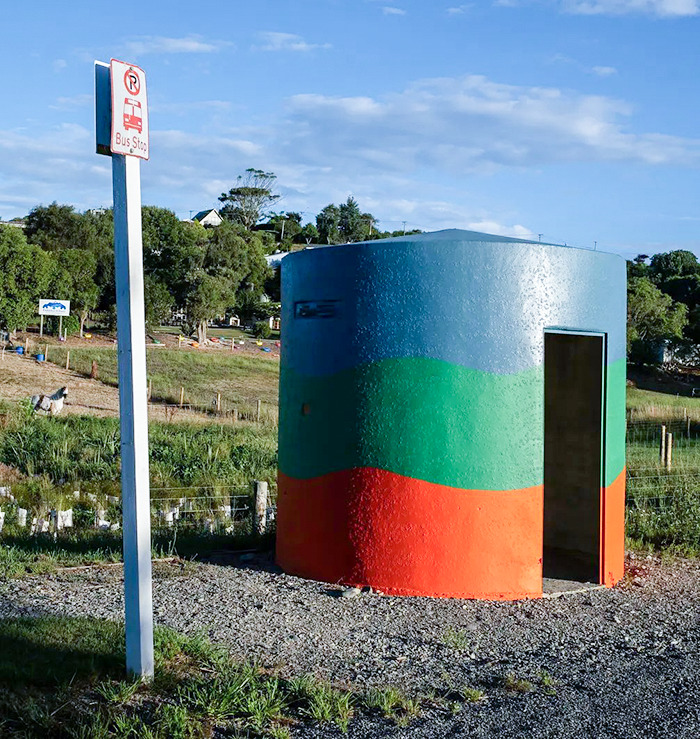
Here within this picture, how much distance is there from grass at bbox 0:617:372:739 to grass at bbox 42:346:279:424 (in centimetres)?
2033

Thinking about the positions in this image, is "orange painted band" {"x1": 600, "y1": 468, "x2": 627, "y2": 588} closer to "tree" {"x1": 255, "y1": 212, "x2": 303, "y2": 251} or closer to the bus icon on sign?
the bus icon on sign

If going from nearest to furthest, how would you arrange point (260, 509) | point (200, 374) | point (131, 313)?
1. point (131, 313)
2. point (260, 509)
3. point (200, 374)

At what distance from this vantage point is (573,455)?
8.34 m

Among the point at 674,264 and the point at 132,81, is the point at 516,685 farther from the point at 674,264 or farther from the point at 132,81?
the point at 674,264

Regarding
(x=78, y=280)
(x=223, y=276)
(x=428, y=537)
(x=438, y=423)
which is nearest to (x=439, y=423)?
(x=438, y=423)

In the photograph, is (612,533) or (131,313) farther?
(612,533)

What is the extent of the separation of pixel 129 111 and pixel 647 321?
47813 millimetres

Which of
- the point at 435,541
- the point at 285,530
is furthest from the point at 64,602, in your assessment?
the point at 435,541

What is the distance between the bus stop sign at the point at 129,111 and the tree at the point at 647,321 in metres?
45.6

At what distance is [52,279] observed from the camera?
40656mm

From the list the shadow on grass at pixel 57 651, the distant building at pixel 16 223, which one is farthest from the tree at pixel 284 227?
the shadow on grass at pixel 57 651

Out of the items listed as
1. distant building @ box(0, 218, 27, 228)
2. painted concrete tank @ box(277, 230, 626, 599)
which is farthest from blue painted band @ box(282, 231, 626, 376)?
distant building @ box(0, 218, 27, 228)

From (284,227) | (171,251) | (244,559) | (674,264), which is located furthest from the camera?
(284,227)

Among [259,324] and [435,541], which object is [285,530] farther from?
[259,324]
